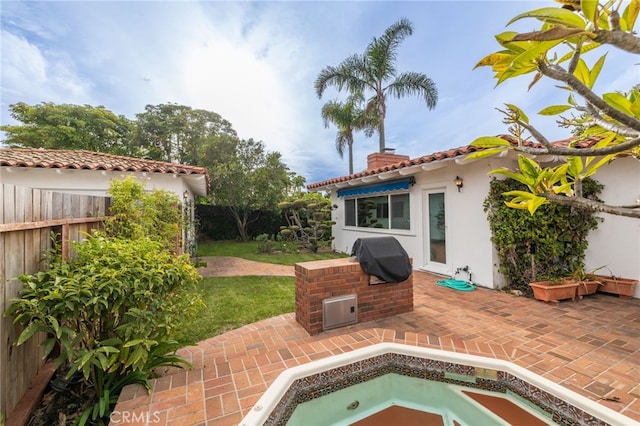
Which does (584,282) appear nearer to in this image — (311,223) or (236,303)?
(236,303)

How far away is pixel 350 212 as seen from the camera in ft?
39.8

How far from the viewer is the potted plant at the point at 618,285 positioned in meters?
5.44

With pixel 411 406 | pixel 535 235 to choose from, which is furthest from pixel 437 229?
pixel 411 406

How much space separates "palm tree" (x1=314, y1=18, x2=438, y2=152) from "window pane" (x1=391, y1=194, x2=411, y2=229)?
6332mm

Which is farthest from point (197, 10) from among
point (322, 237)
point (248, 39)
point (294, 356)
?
point (322, 237)

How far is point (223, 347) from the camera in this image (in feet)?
12.2

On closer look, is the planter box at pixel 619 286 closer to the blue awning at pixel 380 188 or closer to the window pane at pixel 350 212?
the blue awning at pixel 380 188

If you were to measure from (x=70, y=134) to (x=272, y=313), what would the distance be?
2653 cm

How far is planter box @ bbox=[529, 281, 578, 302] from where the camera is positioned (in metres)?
5.23

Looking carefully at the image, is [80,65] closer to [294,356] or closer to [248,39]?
[248,39]

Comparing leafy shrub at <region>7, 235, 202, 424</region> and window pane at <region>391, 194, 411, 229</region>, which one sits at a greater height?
window pane at <region>391, 194, 411, 229</region>

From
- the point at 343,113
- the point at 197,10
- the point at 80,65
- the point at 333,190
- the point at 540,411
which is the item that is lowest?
the point at 540,411

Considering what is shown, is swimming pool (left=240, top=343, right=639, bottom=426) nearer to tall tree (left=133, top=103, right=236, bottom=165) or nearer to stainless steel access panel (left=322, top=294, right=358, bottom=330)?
stainless steel access panel (left=322, top=294, right=358, bottom=330)

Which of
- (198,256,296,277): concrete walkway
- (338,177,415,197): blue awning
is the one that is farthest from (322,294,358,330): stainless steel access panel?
(338,177,415,197): blue awning
